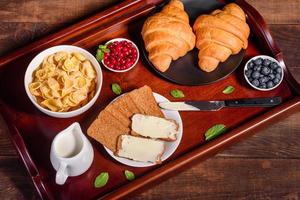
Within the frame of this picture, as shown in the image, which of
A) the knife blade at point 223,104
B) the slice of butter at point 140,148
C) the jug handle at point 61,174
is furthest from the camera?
the knife blade at point 223,104

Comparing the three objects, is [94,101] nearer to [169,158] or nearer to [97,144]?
[97,144]

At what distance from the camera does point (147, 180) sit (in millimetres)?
1340

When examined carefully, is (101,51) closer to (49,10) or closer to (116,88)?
(116,88)

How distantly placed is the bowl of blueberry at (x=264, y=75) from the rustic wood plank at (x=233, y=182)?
257 millimetres

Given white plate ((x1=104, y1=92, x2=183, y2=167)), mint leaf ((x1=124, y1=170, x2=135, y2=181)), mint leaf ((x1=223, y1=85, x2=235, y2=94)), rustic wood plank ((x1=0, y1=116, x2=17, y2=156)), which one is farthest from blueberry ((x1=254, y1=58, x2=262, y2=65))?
rustic wood plank ((x1=0, y1=116, x2=17, y2=156))

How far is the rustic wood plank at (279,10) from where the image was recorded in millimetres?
1795

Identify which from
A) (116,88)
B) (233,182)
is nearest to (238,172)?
(233,182)

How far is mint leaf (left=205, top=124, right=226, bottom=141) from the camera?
4.73 ft

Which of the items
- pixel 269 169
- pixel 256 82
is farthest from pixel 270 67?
pixel 269 169

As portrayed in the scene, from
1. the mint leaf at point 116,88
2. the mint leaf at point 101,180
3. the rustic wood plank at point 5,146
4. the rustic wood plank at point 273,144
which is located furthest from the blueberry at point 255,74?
the rustic wood plank at point 5,146

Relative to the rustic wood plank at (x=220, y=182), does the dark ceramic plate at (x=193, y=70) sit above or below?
above

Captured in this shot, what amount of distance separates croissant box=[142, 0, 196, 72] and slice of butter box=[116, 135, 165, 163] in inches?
10.3

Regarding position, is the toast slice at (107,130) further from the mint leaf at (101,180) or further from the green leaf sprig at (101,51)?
the green leaf sprig at (101,51)

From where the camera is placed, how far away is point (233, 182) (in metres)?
1.51
